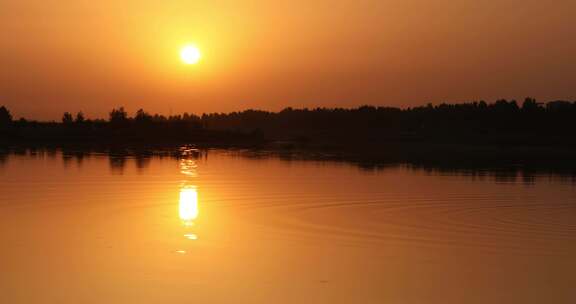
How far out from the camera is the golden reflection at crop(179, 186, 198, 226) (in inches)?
580

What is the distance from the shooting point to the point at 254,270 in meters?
10.1

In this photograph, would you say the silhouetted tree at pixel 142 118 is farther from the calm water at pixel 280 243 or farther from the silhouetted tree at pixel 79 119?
the calm water at pixel 280 243

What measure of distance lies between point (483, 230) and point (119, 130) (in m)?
60.1

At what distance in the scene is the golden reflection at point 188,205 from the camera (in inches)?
580

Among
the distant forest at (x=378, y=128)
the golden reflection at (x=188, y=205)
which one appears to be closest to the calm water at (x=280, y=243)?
the golden reflection at (x=188, y=205)

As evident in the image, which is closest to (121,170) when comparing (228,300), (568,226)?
(568,226)

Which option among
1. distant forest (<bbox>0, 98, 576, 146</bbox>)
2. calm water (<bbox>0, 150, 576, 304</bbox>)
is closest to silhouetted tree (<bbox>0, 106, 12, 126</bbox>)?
distant forest (<bbox>0, 98, 576, 146</bbox>)

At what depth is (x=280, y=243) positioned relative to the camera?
12109 mm

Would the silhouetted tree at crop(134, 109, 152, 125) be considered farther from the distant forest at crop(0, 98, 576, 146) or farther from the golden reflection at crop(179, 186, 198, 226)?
the golden reflection at crop(179, 186, 198, 226)

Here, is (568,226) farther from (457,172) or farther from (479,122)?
(479,122)

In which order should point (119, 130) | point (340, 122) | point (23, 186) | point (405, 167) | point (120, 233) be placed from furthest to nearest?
1. point (340, 122)
2. point (119, 130)
3. point (405, 167)
4. point (23, 186)
5. point (120, 233)

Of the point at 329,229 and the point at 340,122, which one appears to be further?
the point at 340,122

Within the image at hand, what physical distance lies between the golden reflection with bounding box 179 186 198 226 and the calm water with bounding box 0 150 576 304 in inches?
2.6

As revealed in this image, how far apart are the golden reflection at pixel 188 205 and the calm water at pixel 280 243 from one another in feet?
0.22
